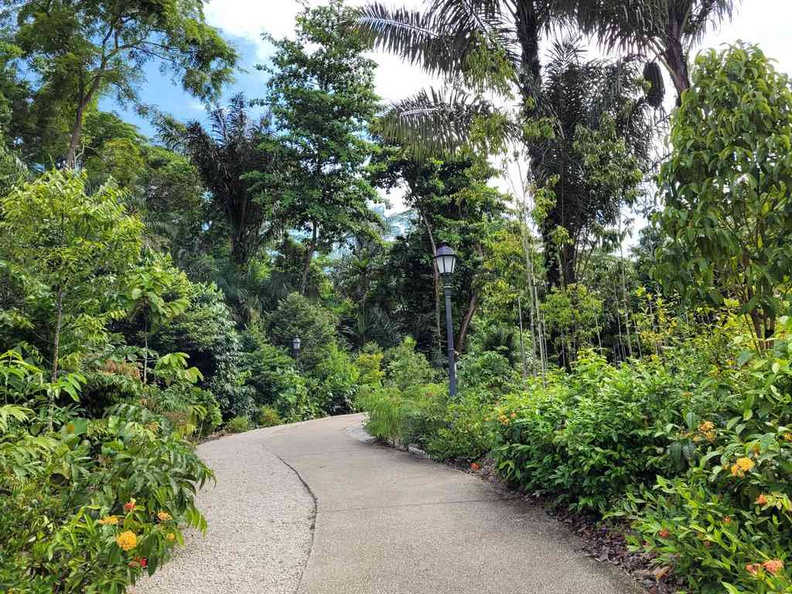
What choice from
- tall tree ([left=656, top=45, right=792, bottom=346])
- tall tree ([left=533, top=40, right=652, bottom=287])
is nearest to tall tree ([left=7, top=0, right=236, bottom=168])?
tall tree ([left=533, top=40, right=652, bottom=287])

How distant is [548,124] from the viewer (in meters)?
7.48

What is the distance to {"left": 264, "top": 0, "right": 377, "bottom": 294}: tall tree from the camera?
1927 cm

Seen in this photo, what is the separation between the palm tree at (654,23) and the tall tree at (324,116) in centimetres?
1269

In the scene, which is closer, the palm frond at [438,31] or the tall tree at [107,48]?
the palm frond at [438,31]

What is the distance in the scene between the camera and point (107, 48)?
1501 centimetres

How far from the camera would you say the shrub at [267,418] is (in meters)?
13.3

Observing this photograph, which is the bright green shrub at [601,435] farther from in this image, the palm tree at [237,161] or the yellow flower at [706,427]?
the palm tree at [237,161]

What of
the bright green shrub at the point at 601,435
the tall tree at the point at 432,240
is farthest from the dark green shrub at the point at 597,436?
the tall tree at the point at 432,240

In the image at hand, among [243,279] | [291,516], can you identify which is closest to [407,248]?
[243,279]

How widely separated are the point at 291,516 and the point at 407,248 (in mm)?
18048

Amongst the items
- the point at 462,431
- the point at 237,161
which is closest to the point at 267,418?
the point at 462,431

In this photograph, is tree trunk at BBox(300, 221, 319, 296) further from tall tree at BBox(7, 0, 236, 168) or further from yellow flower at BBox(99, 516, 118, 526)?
yellow flower at BBox(99, 516, 118, 526)

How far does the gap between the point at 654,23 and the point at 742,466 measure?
7.08m

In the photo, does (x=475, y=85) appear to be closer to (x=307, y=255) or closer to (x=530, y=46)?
(x=530, y=46)
